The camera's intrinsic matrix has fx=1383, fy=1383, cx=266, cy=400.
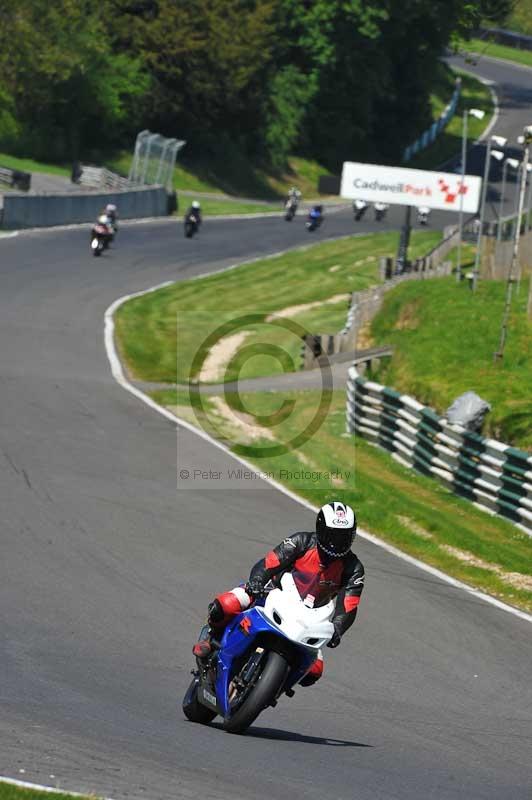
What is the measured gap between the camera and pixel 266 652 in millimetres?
9008

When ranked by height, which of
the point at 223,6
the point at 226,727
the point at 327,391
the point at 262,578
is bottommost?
the point at 327,391

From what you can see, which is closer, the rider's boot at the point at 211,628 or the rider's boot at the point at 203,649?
the rider's boot at the point at 211,628

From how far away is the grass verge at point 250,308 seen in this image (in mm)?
31969

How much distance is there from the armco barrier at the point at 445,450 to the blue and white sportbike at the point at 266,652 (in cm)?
1032

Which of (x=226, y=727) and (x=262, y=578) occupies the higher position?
(x=262, y=578)

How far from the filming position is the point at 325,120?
3546 inches

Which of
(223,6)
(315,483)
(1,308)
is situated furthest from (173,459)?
(223,6)

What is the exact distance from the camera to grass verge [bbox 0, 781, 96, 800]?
712 cm

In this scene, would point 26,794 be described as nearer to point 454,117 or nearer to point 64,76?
point 64,76

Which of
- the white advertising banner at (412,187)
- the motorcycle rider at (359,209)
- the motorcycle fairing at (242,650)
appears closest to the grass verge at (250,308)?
the white advertising banner at (412,187)

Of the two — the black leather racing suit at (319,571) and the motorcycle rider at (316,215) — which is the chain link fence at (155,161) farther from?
the black leather racing suit at (319,571)

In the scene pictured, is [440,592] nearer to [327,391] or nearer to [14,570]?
[14,570]

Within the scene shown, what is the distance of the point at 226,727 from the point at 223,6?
72666mm

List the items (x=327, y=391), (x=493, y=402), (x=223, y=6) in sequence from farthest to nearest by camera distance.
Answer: (x=223, y=6) → (x=327, y=391) → (x=493, y=402)
